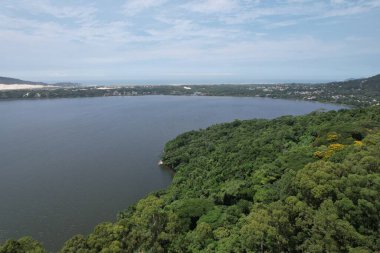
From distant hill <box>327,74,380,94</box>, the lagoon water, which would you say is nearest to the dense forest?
the lagoon water

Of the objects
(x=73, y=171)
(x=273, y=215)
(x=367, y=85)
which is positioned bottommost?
(x=73, y=171)

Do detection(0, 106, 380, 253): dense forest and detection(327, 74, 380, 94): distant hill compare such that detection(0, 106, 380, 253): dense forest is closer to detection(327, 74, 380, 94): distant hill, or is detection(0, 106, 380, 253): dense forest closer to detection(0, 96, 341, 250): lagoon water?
detection(0, 96, 341, 250): lagoon water

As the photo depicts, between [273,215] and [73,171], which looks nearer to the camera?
[273,215]

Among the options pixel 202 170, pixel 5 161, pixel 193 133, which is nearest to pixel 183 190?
pixel 202 170

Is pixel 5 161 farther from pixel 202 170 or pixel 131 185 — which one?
pixel 202 170

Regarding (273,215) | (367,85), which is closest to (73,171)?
(273,215)

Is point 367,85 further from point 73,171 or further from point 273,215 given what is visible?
point 273,215

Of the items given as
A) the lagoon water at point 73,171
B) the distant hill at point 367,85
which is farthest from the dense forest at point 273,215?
the distant hill at point 367,85

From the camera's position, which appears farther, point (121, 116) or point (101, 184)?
point (121, 116)
